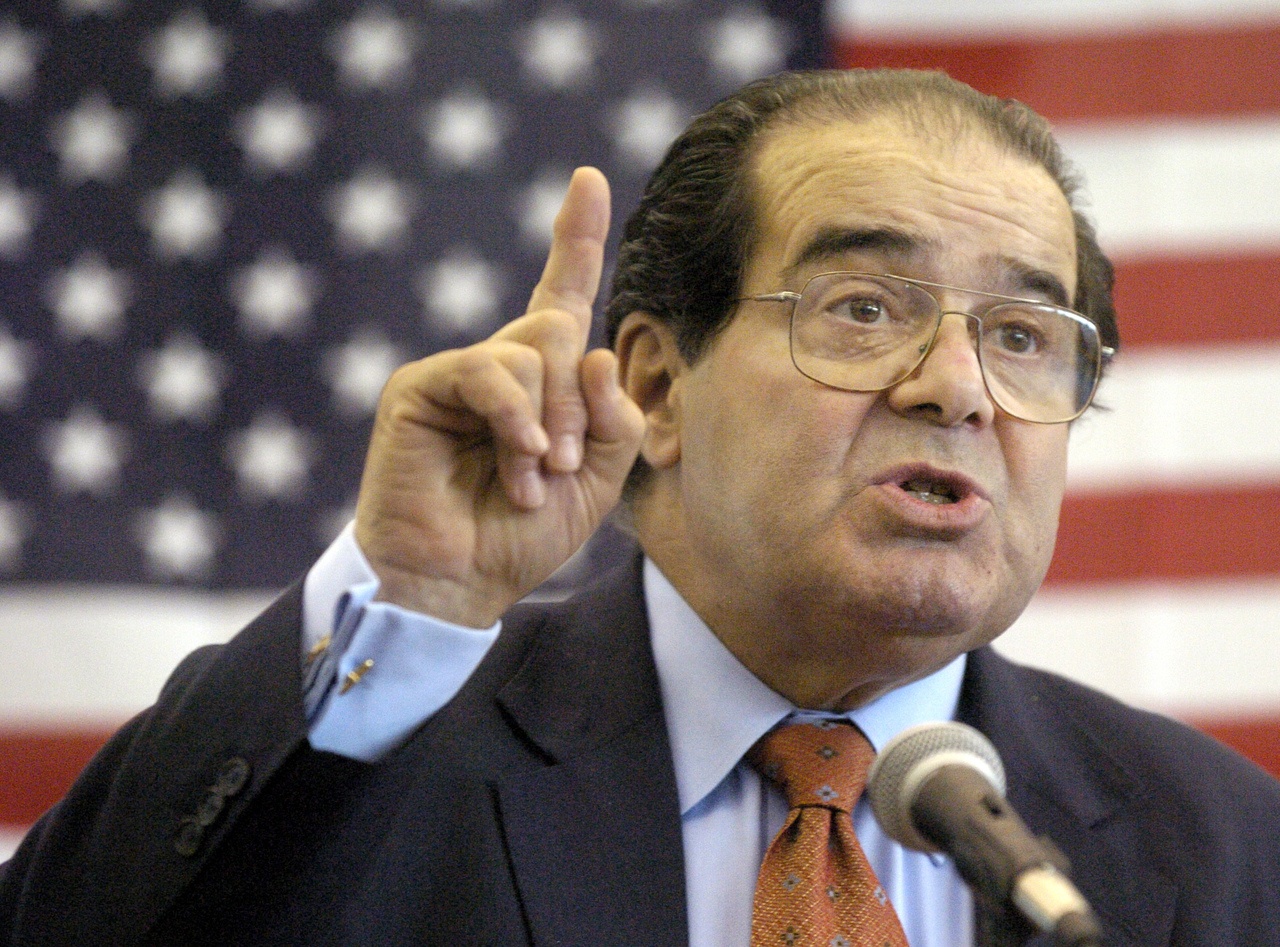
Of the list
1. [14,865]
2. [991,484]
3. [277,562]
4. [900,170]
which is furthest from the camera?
[277,562]

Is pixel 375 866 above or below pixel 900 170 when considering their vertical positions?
below

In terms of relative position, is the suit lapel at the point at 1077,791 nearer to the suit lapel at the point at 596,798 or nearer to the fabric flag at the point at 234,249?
the suit lapel at the point at 596,798

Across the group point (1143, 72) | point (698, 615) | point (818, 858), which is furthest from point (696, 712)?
point (1143, 72)

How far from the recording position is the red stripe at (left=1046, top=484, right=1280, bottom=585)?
326cm

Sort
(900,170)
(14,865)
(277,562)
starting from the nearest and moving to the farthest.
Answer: (14,865) < (900,170) < (277,562)

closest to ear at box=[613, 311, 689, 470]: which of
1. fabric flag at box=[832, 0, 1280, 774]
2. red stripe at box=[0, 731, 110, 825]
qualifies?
fabric flag at box=[832, 0, 1280, 774]

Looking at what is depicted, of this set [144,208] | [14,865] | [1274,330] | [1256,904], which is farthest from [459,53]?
[1256,904]

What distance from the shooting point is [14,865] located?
1624mm

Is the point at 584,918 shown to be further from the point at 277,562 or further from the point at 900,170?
the point at 277,562

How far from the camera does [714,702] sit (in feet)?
6.14

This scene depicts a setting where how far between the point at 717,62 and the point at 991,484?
6.51 feet

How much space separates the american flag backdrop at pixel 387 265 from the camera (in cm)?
319

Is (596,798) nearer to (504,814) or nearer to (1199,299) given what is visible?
(504,814)

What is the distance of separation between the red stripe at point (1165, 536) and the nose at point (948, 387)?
5.29 feet
